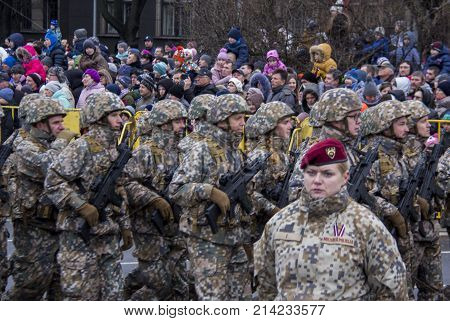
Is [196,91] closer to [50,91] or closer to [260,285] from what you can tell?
[50,91]

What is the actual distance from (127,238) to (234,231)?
3.60 feet

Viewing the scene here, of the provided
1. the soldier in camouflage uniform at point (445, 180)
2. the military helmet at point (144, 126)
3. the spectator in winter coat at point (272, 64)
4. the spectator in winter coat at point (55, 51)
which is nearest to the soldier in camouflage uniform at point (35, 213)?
the military helmet at point (144, 126)

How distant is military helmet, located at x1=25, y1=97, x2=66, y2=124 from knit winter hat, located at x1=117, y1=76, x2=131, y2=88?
9.37 metres

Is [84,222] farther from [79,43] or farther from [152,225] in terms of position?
[79,43]

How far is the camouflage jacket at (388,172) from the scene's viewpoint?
34.9 feet

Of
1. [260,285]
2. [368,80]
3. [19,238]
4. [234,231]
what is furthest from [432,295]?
[368,80]

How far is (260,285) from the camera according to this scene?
23.0 feet

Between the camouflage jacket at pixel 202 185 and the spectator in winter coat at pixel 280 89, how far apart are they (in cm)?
673

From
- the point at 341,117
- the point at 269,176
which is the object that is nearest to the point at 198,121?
the point at 269,176

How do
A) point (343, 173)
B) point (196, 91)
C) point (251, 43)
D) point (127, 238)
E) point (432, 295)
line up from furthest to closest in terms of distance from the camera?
point (251, 43), point (196, 91), point (432, 295), point (127, 238), point (343, 173)

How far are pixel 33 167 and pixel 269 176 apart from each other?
220 cm

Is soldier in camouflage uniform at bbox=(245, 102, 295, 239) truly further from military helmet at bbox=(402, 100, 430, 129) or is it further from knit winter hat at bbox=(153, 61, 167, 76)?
knit winter hat at bbox=(153, 61, 167, 76)

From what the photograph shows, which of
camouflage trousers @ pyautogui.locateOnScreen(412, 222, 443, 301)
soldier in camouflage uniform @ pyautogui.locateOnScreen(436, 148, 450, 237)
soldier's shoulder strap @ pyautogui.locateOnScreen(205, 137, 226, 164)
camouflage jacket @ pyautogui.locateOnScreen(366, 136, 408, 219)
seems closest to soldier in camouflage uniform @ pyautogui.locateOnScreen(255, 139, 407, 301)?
soldier's shoulder strap @ pyautogui.locateOnScreen(205, 137, 226, 164)

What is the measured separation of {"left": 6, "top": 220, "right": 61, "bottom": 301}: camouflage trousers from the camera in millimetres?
11344
